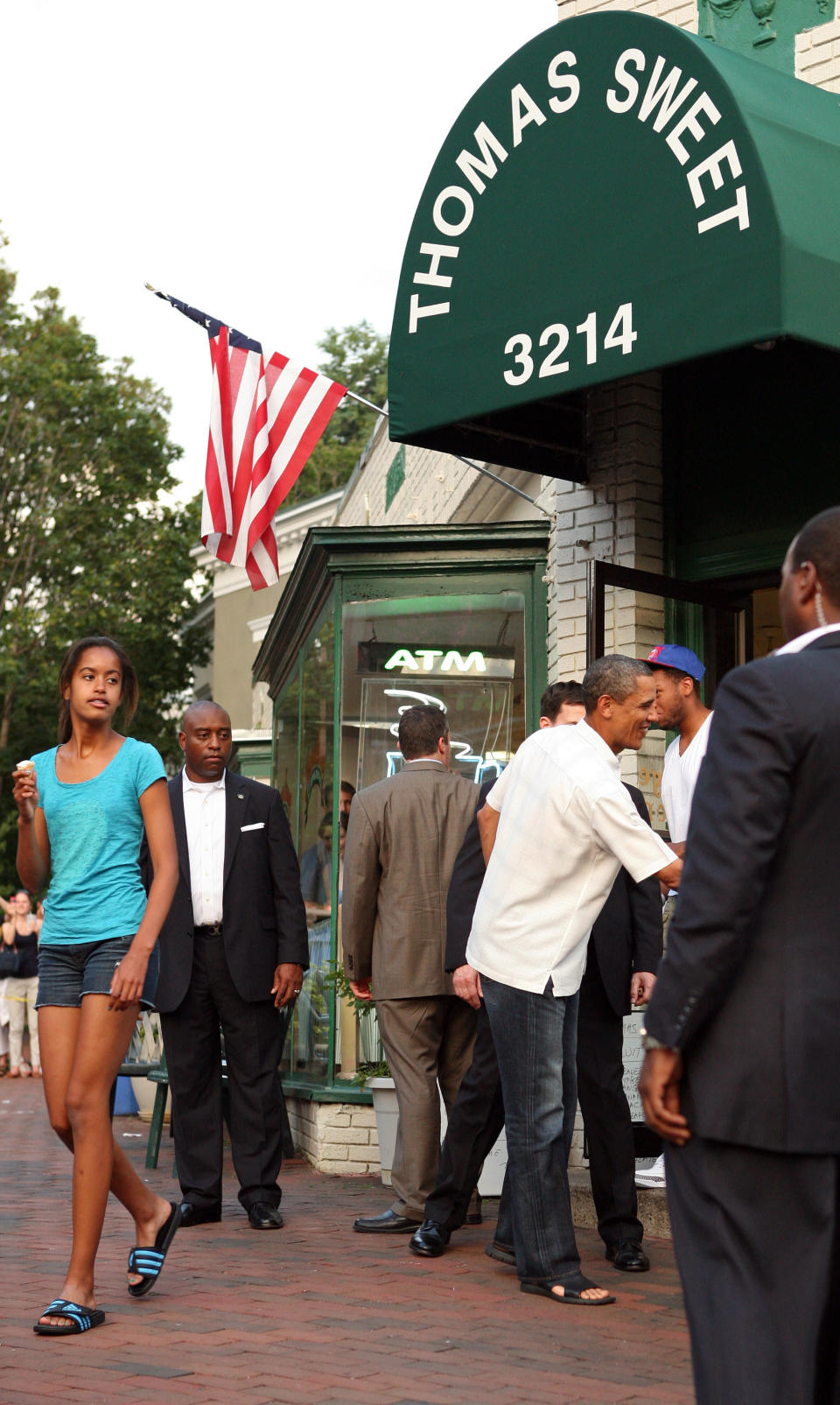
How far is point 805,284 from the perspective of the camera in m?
5.77

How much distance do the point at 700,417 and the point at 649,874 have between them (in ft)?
12.6

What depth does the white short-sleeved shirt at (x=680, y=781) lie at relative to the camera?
6.41m

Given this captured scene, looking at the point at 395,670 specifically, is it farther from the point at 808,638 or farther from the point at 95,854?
the point at 808,638

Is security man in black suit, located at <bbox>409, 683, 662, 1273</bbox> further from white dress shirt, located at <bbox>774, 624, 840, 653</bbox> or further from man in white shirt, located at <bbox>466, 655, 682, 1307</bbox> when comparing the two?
white dress shirt, located at <bbox>774, 624, 840, 653</bbox>

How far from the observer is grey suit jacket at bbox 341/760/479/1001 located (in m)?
6.79

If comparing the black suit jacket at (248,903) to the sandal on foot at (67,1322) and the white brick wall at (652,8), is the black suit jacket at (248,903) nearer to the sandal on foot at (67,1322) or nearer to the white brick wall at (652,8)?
the sandal on foot at (67,1322)

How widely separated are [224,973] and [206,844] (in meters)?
0.54

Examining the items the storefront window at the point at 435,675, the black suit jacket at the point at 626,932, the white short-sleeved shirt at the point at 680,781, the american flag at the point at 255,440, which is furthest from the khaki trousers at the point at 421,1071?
the american flag at the point at 255,440

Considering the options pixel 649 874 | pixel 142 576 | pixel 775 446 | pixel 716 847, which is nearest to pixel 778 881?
pixel 716 847

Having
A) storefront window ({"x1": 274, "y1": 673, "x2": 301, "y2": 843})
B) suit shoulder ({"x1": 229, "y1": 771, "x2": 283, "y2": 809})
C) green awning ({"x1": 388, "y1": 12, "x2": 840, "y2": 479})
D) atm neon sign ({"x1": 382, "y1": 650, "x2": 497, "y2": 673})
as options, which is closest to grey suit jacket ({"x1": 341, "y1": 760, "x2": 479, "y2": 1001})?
suit shoulder ({"x1": 229, "y1": 771, "x2": 283, "y2": 809})

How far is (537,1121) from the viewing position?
521 centimetres

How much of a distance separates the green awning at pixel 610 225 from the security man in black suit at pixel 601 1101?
1815mm

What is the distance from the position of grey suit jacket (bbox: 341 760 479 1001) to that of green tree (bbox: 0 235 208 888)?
26207 millimetres

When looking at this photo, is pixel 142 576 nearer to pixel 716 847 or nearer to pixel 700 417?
pixel 700 417
